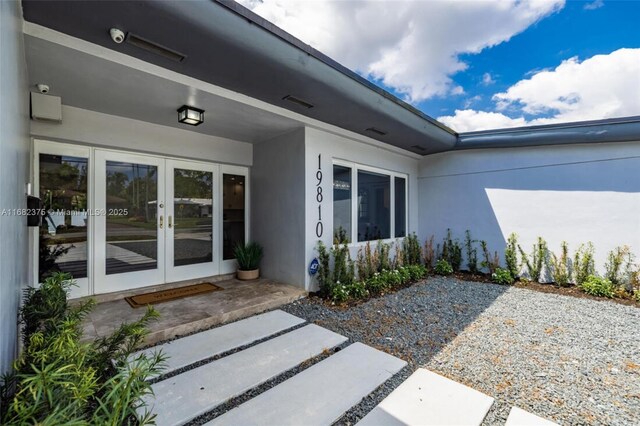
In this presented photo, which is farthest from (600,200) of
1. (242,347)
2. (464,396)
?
(242,347)

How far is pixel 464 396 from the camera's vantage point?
7.18ft

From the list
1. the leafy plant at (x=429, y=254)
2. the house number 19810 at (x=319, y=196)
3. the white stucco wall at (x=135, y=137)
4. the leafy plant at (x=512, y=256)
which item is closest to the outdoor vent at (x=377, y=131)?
the house number 19810 at (x=319, y=196)

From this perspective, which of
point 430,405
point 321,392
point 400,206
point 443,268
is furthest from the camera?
point 400,206

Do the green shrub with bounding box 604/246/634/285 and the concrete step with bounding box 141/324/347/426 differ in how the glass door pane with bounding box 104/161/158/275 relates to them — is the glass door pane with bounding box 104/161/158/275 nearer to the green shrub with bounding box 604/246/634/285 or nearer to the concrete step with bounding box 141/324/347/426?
the concrete step with bounding box 141/324/347/426

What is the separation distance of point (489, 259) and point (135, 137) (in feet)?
24.1

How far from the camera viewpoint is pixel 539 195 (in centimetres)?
575

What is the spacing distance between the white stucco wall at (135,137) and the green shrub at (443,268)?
16.4 ft

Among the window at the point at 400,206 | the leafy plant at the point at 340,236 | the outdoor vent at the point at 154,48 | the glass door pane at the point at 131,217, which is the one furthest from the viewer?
the window at the point at 400,206

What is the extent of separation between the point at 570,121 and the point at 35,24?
7485 mm

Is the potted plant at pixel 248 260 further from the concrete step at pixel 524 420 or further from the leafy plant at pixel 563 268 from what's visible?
the leafy plant at pixel 563 268

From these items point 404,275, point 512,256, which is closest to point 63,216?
point 404,275

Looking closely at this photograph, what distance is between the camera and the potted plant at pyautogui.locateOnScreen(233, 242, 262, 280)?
206 inches

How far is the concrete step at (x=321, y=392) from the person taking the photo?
1934 mm

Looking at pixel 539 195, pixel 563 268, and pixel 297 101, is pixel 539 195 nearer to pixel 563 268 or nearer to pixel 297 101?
pixel 563 268
